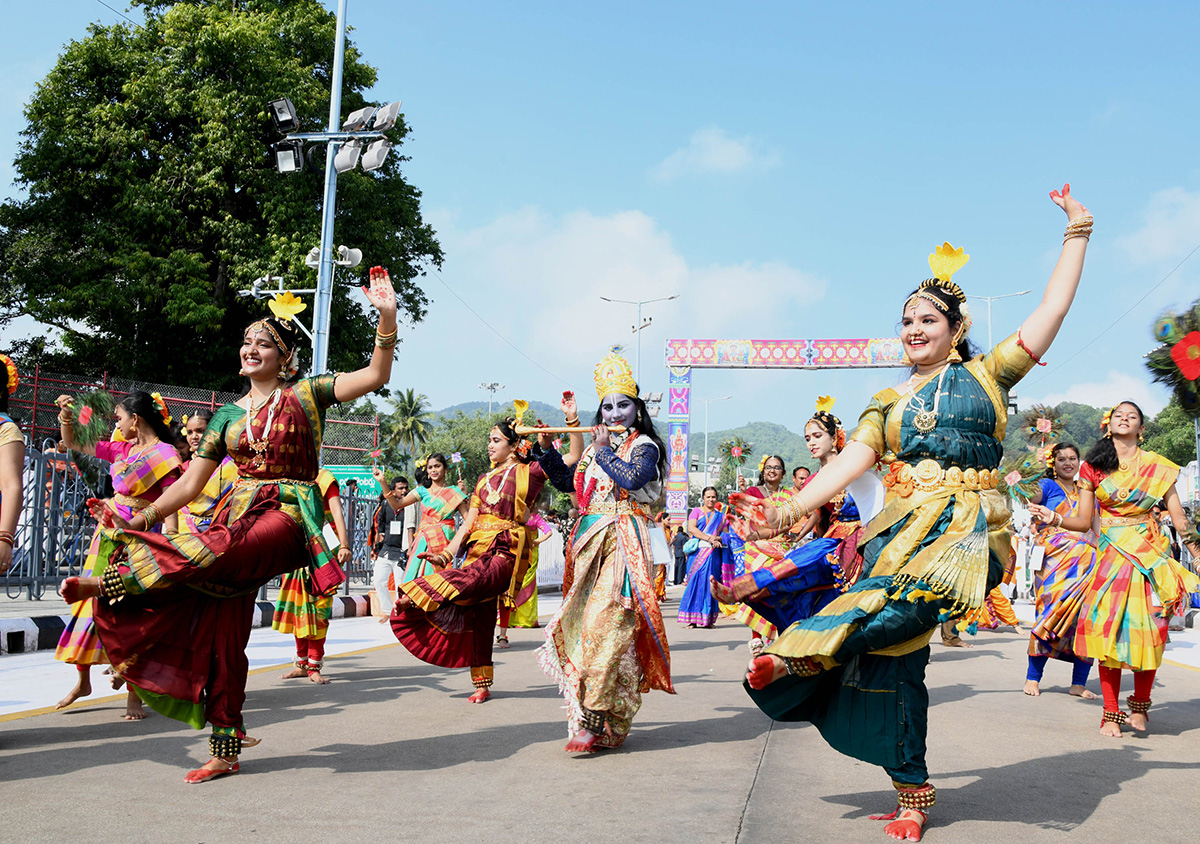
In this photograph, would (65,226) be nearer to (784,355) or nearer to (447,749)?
(784,355)

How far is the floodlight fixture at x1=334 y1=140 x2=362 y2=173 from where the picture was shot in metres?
14.6

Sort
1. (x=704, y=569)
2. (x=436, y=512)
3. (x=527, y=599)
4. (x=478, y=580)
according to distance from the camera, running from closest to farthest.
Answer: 1. (x=478, y=580)
2. (x=436, y=512)
3. (x=527, y=599)
4. (x=704, y=569)

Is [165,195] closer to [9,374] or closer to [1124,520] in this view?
[9,374]

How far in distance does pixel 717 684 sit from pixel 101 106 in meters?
23.0

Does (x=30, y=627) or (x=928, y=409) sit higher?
(x=928, y=409)

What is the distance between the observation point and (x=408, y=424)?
267 feet

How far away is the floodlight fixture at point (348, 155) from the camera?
14578 millimetres

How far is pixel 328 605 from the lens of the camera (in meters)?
8.23

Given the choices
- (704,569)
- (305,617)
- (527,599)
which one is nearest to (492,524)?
(305,617)

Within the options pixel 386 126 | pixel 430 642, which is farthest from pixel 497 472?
pixel 386 126

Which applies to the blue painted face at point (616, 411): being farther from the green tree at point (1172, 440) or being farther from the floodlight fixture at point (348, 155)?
the green tree at point (1172, 440)

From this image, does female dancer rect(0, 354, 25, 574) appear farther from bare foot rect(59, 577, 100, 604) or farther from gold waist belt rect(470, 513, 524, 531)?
gold waist belt rect(470, 513, 524, 531)

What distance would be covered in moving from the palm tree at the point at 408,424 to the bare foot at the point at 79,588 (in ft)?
253

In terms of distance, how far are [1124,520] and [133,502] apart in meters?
6.13
